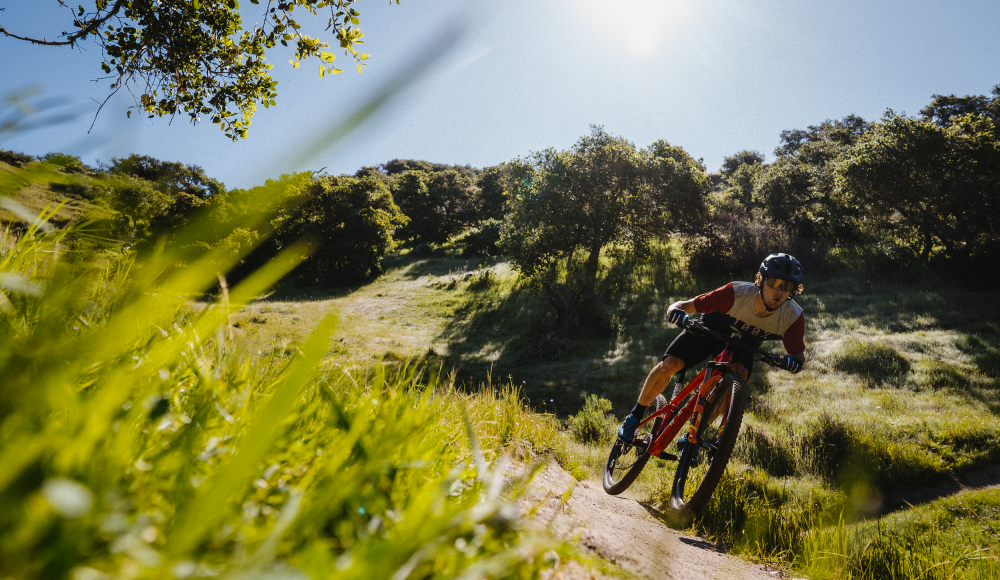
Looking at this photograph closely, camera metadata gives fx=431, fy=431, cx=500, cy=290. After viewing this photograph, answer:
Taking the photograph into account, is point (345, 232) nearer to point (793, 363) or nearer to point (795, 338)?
point (795, 338)

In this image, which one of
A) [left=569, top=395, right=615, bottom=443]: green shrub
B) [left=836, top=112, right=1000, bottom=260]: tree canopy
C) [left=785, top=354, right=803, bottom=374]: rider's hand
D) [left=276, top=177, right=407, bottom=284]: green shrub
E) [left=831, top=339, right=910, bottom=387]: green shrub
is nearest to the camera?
[left=785, top=354, right=803, bottom=374]: rider's hand

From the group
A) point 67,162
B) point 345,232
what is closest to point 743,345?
point 67,162

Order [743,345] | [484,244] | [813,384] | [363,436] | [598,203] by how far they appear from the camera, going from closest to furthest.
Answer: [363,436], [743,345], [813,384], [598,203], [484,244]

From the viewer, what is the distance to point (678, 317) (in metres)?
4.26

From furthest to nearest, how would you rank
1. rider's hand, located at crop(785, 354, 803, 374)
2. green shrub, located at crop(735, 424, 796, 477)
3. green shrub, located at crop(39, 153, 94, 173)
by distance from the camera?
green shrub, located at crop(735, 424, 796, 477), rider's hand, located at crop(785, 354, 803, 374), green shrub, located at crop(39, 153, 94, 173)

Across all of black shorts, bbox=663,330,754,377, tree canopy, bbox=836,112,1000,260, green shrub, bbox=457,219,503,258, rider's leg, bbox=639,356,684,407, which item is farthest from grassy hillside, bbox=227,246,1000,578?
green shrub, bbox=457,219,503,258

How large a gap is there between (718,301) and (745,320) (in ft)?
1.05

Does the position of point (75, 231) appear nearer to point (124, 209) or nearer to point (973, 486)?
point (124, 209)

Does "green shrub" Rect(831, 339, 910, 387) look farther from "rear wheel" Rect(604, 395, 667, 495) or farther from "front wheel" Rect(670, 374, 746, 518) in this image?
"front wheel" Rect(670, 374, 746, 518)

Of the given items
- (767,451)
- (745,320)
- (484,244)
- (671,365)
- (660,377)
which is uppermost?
(484,244)

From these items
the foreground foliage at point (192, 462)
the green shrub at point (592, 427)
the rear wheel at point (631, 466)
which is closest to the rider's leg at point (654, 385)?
the rear wheel at point (631, 466)

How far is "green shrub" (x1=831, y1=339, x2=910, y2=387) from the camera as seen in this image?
9203 mm

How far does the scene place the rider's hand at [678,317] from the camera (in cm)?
421

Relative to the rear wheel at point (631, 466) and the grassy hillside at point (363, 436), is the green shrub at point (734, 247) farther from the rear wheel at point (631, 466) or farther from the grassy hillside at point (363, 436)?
the rear wheel at point (631, 466)
